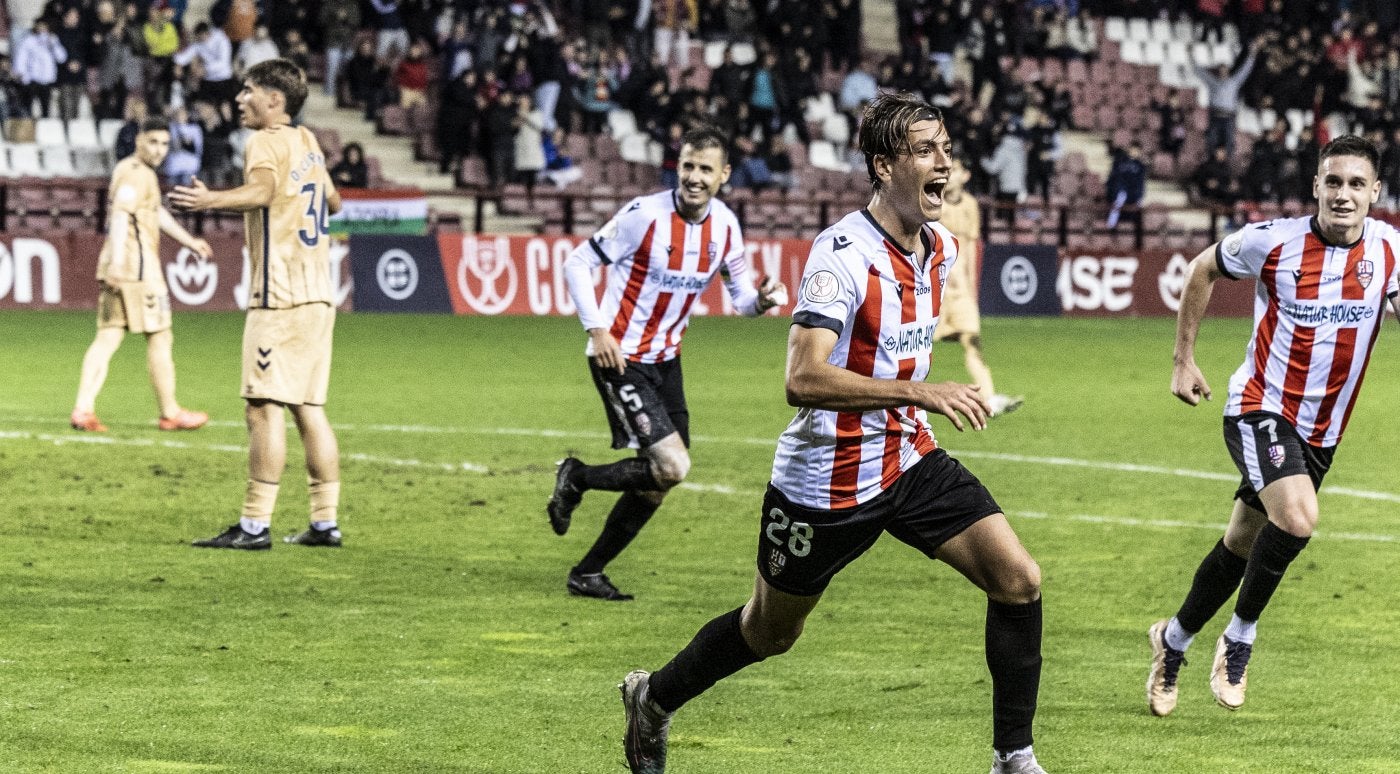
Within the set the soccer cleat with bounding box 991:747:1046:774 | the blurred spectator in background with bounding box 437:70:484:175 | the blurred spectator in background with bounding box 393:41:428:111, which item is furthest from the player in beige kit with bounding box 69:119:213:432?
the blurred spectator in background with bounding box 393:41:428:111

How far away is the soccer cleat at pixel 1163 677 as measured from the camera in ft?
21.5

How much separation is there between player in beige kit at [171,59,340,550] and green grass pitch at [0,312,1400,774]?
0.38 meters

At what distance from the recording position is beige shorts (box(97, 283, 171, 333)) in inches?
544

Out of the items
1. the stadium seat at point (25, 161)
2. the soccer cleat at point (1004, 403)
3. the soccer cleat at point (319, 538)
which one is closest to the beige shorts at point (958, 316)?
the soccer cleat at point (1004, 403)

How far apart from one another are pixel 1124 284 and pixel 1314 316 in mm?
21963

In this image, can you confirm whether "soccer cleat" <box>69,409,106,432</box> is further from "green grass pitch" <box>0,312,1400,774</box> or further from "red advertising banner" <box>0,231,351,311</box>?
"red advertising banner" <box>0,231,351,311</box>

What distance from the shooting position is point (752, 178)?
2902cm

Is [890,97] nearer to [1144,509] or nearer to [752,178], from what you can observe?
[1144,509]

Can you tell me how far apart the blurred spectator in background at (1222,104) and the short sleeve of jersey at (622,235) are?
84.1 feet

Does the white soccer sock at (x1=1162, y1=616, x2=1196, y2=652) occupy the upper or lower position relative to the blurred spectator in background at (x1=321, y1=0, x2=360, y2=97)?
lower

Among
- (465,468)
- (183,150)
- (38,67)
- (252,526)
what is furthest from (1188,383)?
(38,67)

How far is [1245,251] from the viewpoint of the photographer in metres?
6.93

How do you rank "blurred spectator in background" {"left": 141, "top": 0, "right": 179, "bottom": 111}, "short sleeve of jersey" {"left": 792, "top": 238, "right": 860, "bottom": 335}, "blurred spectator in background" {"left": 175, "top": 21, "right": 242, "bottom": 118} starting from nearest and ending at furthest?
"short sleeve of jersey" {"left": 792, "top": 238, "right": 860, "bottom": 335}, "blurred spectator in background" {"left": 175, "top": 21, "right": 242, "bottom": 118}, "blurred spectator in background" {"left": 141, "top": 0, "right": 179, "bottom": 111}

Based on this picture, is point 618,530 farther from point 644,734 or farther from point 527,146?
point 527,146
